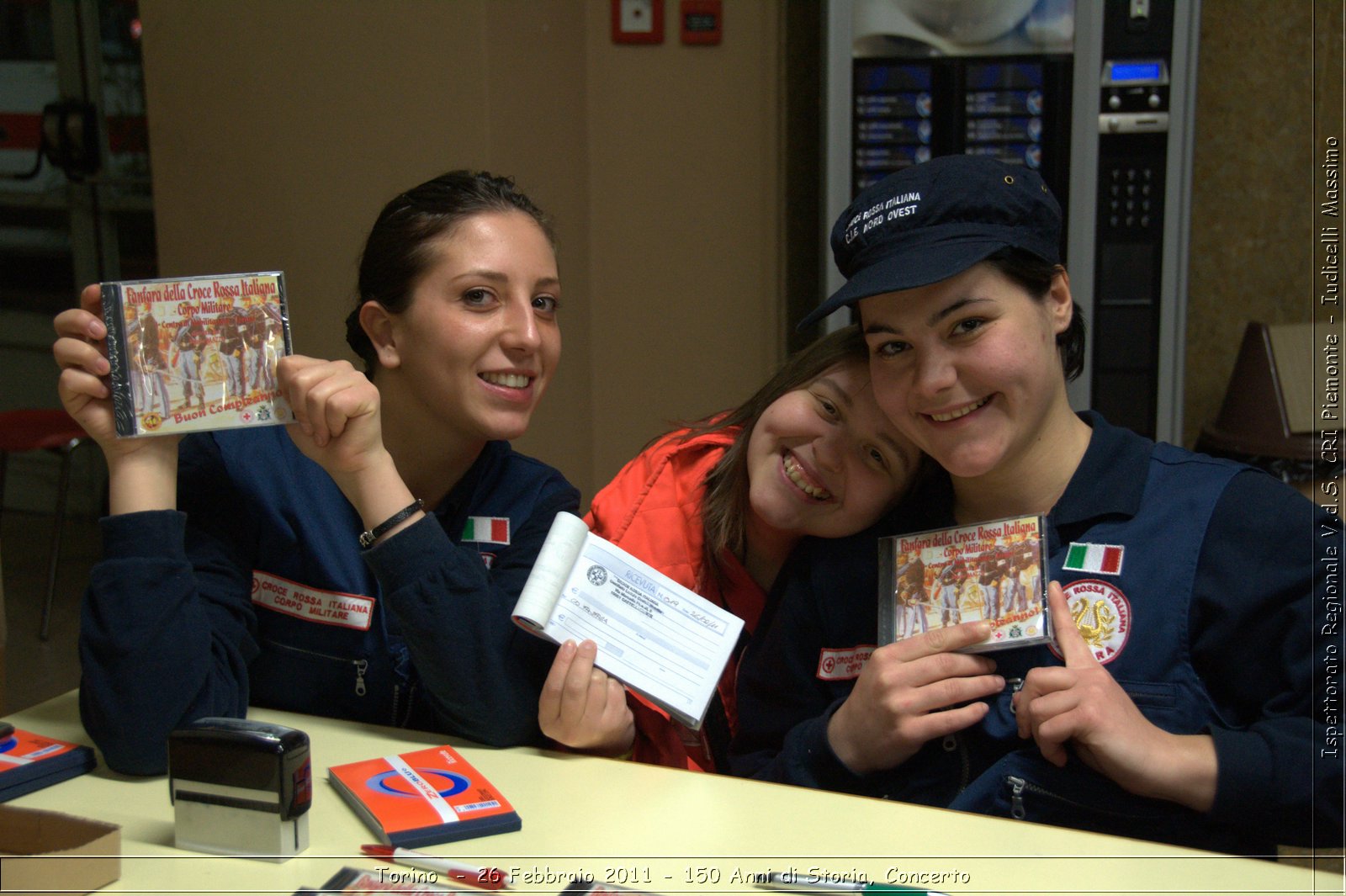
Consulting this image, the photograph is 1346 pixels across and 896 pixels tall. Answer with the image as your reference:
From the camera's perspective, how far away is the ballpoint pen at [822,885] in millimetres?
1095

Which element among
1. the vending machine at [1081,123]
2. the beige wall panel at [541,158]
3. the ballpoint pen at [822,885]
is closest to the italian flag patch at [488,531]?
the ballpoint pen at [822,885]

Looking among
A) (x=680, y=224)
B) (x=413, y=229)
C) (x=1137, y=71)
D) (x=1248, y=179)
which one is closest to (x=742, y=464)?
(x=413, y=229)

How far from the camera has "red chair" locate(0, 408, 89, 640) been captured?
12.6ft

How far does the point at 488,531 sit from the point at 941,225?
79 centimetres

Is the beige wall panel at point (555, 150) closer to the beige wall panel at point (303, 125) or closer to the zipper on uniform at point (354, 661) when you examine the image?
the beige wall panel at point (303, 125)

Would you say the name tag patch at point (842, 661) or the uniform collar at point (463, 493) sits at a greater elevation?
the uniform collar at point (463, 493)

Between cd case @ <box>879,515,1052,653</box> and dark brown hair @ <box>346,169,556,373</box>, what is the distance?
0.80 m

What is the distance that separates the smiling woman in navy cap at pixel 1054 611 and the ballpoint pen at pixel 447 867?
1.59 feet

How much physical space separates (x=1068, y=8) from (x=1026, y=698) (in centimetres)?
243

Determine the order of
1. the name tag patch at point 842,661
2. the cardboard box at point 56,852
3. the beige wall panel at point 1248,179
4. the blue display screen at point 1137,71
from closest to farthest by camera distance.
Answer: the cardboard box at point 56,852, the name tag patch at point 842,661, the blue display screen at point 1137,71, the beige wall panel at point 1248,179

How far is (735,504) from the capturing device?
70.0 inches

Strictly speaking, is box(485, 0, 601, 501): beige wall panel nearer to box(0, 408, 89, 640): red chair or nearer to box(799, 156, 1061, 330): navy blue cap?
box(0, 408, 89, 640): red chair

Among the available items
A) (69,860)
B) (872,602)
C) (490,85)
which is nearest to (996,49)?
(490,85)

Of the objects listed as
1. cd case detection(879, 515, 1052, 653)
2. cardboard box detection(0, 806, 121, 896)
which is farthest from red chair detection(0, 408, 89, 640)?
cd case detection(879, 515, 1052, 653)
